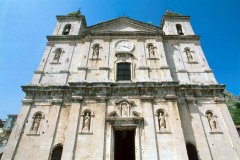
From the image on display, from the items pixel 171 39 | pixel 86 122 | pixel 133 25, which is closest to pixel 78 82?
pixel 86 122

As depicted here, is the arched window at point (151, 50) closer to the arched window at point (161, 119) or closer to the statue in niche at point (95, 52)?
the statue in niche at point (95, 52)

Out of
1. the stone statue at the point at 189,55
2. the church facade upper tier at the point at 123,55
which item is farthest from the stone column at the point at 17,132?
the stone statue at the point at 189,55

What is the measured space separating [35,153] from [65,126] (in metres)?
2.44

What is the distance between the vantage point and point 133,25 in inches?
793

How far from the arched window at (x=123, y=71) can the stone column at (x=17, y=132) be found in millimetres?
7002

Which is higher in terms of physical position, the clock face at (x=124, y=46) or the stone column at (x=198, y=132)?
the clock face at (x=124, y=46)

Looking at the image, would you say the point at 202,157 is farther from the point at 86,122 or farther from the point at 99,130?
the point at 86,122

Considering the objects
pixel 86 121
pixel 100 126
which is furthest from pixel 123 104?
pixel 86 121

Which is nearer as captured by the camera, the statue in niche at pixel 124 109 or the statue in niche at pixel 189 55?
the statue in niche at pixel 124 109

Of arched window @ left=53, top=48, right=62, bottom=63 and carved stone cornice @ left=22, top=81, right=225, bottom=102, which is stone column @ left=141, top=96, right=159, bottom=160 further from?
arched window @ left=53, top=48, right=62, bottom=63

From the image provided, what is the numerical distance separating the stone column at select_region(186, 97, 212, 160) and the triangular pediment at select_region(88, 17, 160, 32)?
28.0ft

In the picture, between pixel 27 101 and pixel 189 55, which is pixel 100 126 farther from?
pixel 189 55

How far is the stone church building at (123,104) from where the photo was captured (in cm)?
1263

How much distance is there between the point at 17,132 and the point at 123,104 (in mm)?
7383
